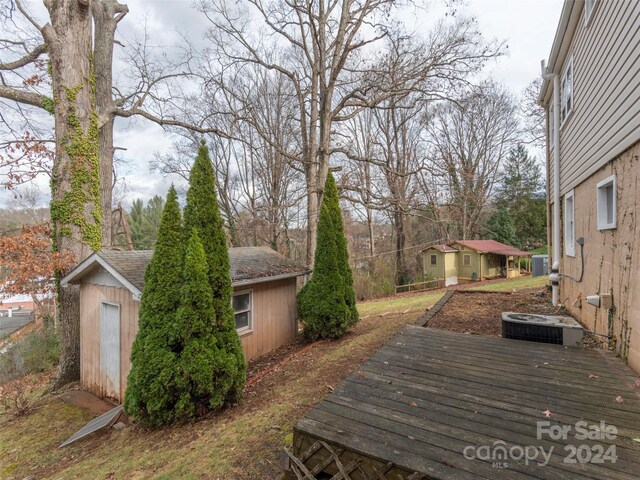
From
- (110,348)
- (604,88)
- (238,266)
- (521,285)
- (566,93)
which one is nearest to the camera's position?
(604,88)

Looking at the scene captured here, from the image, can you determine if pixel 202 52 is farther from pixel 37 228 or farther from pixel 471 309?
pixel 471 309

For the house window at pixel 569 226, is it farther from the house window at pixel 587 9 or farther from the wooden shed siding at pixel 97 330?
the wooden shed siding at pixel 97 330

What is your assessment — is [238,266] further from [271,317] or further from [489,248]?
[489,248]

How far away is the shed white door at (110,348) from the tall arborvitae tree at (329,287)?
3.98 metres

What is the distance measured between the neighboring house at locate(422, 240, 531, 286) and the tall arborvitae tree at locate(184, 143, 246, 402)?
17.8m

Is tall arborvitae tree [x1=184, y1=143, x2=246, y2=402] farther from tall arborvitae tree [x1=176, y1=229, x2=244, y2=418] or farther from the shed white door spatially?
the shed white door

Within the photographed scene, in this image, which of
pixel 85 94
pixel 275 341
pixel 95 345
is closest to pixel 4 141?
pixel 85 94

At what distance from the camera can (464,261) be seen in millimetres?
21141

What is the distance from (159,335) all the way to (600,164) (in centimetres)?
644

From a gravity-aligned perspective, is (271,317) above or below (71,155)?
below

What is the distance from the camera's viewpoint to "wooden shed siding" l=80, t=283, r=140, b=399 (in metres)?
5.78

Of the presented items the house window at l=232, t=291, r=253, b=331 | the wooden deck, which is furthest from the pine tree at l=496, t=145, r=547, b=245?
the wooden deck

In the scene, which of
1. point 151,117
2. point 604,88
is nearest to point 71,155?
point 151,117

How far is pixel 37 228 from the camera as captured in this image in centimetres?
695
